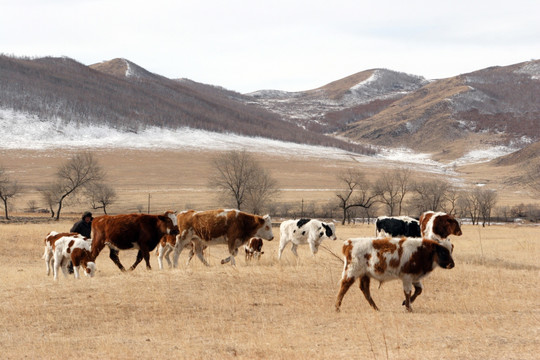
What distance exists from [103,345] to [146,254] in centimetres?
844

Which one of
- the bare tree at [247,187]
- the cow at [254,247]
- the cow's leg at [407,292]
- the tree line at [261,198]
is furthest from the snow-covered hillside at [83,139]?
the cow's leg at [407,292]

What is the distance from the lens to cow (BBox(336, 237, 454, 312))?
12.2m

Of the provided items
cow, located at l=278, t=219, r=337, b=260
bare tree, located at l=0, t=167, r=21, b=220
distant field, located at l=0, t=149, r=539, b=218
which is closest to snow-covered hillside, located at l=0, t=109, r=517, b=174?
distant field, located at l=0, t=149, r=539, b=218

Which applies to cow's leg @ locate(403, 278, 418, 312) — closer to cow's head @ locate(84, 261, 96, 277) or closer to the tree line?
cow's head @ locate(84, 261, 96, 277)

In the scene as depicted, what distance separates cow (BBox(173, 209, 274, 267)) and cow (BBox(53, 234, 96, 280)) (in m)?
2.89

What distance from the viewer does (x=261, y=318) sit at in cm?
1173

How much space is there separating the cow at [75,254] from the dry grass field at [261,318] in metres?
2.35

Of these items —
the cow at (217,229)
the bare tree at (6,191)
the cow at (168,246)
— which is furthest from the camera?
the bare tree at (6,191)

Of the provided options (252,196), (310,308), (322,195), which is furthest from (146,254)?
(322,195)

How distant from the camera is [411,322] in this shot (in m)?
11.2

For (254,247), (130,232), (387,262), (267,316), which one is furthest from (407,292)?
(254,247)

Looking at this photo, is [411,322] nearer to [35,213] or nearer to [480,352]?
[480,352]

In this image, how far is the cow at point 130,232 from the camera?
58.5 ft

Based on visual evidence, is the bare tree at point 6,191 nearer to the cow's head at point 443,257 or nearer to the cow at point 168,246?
the cow at point 168,246
